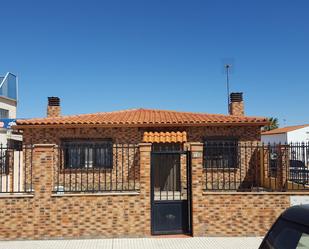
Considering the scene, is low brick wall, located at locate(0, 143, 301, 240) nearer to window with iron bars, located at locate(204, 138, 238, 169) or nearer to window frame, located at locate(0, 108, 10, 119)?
window with iron bars, located at locate(204, 138, 238, 169)

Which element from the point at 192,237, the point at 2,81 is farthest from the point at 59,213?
the point at 2,81

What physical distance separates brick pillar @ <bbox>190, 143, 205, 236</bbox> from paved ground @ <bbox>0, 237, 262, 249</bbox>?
0.33 meters

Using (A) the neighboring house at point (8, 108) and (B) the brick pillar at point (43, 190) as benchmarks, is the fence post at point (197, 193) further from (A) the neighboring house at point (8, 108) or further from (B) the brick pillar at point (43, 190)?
(A) the neighboring house at point (8, 108)

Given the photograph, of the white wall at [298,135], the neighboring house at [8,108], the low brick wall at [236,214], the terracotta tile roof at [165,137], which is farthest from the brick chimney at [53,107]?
the white wall at [298,135]

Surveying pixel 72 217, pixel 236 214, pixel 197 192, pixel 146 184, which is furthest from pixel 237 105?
pixel 72 217

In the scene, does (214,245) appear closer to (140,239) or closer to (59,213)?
(140,239)

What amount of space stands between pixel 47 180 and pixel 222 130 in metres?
8.87

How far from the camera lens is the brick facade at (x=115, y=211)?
28.2 ft

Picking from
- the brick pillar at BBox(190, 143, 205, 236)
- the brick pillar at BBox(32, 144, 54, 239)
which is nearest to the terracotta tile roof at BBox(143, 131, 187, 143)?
the brick pillar at BBox(190, 143, 205, 236)

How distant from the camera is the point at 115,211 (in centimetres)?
874

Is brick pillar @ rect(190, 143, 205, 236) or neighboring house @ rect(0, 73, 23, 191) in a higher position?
neighboring house @ rect(0, 73, 23, 191)

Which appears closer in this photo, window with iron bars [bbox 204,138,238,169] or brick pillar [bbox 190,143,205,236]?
brick pillar [bbox 190,143,205,236]

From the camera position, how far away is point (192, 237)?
871cm

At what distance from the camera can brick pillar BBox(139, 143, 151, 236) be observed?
8781mm
